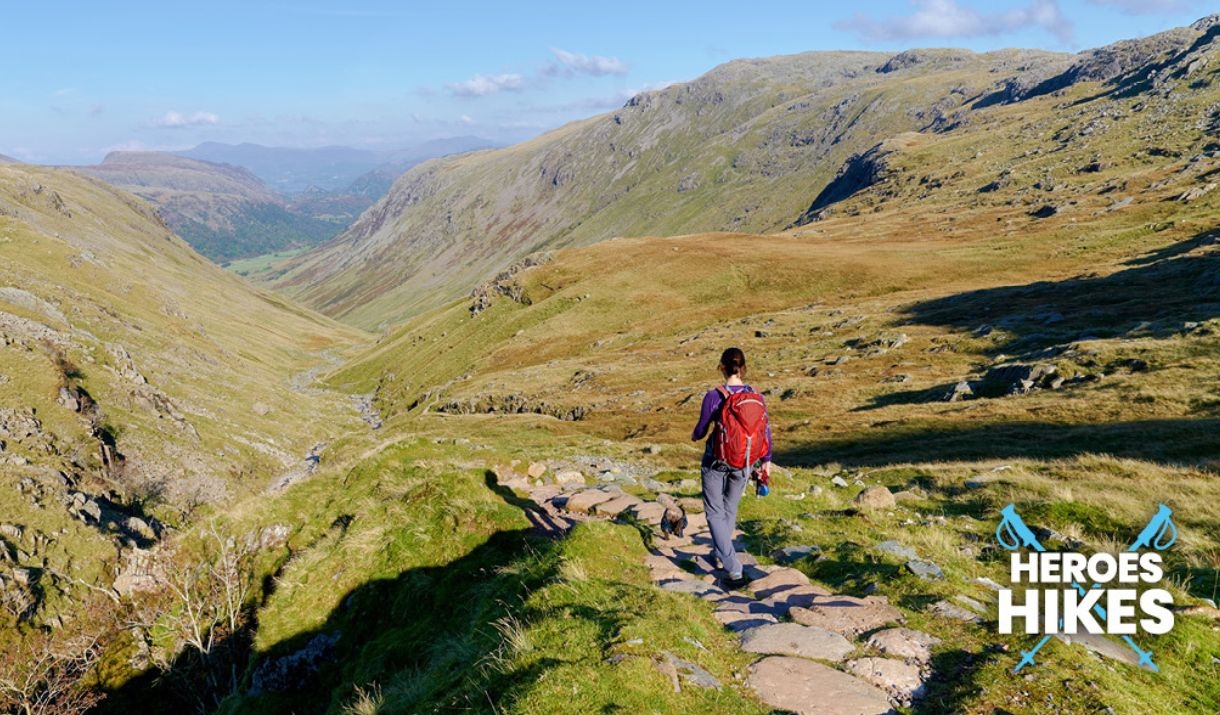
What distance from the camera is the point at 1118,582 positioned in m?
10.7

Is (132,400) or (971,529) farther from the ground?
(971,529)

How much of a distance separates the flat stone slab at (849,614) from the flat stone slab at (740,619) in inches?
19.0

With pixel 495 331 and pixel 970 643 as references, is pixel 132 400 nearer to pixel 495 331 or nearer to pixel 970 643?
pixel 495 331

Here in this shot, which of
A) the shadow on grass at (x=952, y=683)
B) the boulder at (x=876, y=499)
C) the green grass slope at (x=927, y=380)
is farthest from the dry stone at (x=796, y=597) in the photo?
the boulder at (x=876, y=499)

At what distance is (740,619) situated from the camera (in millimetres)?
9773

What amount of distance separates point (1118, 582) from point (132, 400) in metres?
88.1

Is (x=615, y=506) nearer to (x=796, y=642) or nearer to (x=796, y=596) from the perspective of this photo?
(x=796, y=596)

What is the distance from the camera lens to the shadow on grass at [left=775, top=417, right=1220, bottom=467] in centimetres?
2408

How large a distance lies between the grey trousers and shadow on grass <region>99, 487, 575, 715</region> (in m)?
3.59

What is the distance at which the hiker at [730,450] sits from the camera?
11805mm

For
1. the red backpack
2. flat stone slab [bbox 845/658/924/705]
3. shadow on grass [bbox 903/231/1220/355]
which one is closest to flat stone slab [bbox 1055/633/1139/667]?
flat stone slab [bbox 845/658/924/705]

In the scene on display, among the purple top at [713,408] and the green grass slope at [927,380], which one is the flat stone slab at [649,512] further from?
the purple top at [713,408]

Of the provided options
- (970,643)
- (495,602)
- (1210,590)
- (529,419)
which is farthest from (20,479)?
(1210,590)

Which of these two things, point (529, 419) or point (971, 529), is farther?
point (529, 419)
